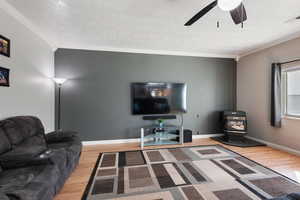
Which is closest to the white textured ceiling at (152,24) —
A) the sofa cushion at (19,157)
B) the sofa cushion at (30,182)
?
the sofa cushion at (19,157)

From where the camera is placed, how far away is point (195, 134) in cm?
443

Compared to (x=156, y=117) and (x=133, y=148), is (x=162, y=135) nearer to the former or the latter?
(x=156, y=117)

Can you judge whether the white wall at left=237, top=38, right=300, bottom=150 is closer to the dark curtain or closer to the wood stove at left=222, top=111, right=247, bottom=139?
the dark curtain

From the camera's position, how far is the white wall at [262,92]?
10.5 ft

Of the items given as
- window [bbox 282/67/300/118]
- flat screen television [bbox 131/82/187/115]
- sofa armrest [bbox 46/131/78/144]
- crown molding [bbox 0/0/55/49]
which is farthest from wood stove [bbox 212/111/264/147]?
crown molding [bbox 0/0/55/49]

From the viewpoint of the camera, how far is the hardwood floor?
6.57 feet

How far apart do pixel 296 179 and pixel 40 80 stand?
4.93 meters

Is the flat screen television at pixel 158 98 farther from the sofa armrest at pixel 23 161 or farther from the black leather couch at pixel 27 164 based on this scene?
the sofa armrest at pixel 23 161

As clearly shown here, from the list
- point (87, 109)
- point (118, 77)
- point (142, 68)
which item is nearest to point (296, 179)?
point (142, 68)

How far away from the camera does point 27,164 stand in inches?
61.9

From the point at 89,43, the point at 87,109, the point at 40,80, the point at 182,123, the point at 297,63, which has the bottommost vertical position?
the point at 182,123

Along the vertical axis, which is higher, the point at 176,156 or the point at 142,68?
the point at 142,68

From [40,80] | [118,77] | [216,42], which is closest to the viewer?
[40,80]

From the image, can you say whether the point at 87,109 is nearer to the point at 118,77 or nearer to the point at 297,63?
the point at 118,77
